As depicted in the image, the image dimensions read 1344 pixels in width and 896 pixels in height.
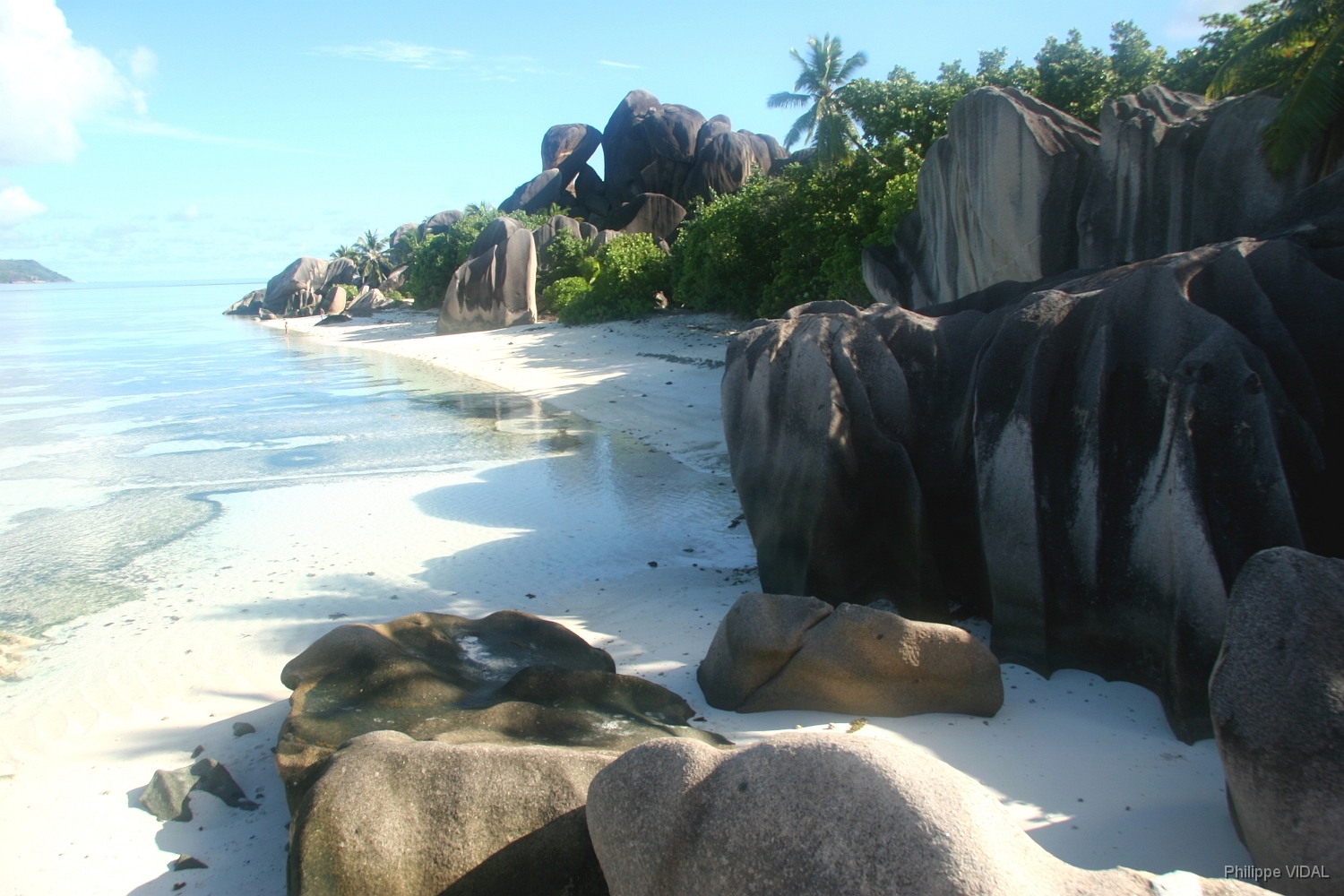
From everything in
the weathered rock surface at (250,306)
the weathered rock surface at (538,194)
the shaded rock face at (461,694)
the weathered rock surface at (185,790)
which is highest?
the weathered rock surface at (538,194)

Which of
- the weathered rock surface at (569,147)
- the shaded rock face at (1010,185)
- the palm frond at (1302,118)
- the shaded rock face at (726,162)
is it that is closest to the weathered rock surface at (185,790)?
the palm frond at (1302,118)

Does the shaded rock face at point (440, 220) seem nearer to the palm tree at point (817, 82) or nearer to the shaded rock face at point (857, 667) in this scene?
the palm tree at point (817, 82)

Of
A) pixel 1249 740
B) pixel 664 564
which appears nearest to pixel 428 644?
pixel 664 564

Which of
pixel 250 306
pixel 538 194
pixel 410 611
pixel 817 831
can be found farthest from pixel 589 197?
pixel 817 831

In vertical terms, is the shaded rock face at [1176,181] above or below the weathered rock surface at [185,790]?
above

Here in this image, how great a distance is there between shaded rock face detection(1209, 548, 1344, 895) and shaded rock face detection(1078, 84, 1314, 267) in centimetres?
664

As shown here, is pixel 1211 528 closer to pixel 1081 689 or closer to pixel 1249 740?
pixel 1081 689

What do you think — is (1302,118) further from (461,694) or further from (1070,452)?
(461,694)

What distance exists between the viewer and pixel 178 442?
1580cm

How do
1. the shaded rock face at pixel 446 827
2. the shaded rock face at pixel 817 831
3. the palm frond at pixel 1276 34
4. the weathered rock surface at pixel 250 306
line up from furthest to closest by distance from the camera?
1. the weathered rock surface at pixel 250 306
2. the palm frond at pixel 1276 34
3. the shaded rock face at pixel 446 827
4. the shaded rock face at pixel 817 831

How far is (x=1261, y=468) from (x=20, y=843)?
652 centimetres

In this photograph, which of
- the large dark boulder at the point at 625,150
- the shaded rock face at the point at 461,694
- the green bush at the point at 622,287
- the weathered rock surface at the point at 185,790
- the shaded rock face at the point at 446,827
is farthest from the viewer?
the large dark boulder at the point at 625,150

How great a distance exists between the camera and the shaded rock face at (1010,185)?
39.1 ft

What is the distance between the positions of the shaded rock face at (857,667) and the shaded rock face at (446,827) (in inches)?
67.0
